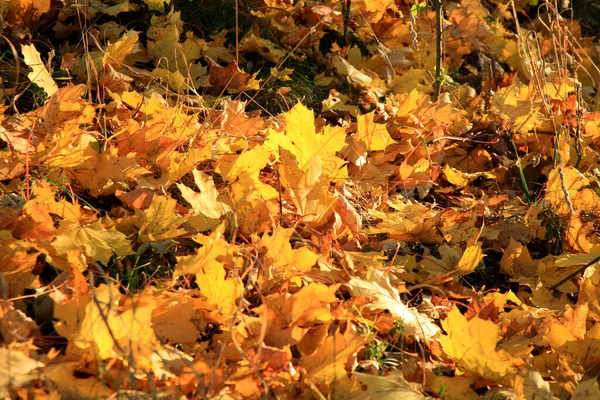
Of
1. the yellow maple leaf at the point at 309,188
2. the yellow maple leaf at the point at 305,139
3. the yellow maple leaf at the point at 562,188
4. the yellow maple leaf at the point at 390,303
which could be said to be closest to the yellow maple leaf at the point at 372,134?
the yellow maple leaf at the point at 305,139

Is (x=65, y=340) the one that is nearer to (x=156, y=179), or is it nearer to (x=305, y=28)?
(x=156, y=179)

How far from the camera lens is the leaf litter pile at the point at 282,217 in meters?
1.41

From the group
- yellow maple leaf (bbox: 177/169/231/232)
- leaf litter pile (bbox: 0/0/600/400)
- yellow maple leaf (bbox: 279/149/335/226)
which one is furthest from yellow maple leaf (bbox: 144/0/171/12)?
yellow maple leaf (bbox: 177/169/231/232)

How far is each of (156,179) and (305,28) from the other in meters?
1.24

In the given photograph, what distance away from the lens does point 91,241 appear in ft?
5.14

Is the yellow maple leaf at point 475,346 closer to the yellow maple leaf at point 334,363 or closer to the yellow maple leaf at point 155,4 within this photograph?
the yellow maple leaf at point 334,363

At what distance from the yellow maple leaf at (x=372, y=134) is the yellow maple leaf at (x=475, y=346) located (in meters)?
0.87

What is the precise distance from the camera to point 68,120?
189 centimetres

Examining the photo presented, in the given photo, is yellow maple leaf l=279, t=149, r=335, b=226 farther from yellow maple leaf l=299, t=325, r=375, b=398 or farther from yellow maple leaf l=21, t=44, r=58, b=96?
yellow maple leaf l=21, t=44, r=58, b=96

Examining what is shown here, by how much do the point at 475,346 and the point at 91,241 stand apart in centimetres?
85

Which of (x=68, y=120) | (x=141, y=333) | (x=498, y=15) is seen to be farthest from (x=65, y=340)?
(x=498, y=15)

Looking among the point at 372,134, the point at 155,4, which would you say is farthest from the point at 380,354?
the point at 155,4

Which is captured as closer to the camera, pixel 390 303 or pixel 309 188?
pixel 390 303

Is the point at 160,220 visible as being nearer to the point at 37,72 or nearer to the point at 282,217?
the point at 282,217
